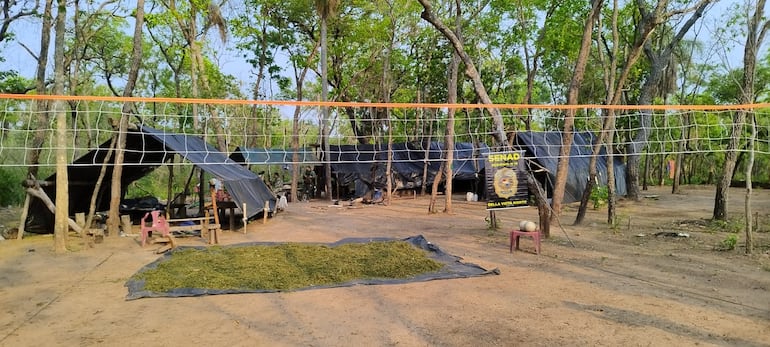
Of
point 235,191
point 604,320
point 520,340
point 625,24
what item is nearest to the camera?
point 520,340

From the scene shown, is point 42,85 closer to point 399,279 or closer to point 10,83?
point 10,83

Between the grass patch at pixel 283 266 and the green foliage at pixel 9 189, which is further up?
the green foliage at pixel 9 189

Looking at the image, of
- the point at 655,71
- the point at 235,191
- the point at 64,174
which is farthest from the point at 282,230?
the point at 655,71

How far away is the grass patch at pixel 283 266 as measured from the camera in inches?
208

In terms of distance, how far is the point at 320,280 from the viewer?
5387 mm

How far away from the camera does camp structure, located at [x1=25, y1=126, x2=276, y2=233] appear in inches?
363

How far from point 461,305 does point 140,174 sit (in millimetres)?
9185

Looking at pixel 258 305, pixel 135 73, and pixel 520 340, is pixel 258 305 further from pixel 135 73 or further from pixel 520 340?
pixel 135 73

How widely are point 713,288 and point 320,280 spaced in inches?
157

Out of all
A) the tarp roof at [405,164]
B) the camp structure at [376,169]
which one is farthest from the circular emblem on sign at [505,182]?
the tarp roof at [405,164]

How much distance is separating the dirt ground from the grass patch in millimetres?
353

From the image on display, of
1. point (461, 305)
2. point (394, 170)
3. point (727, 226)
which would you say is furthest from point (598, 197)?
point (461, 305)

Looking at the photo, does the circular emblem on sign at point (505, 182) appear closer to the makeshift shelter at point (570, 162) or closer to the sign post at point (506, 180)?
the sign post at point (506, 180)

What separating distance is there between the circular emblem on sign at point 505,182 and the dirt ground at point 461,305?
86 centimetres
